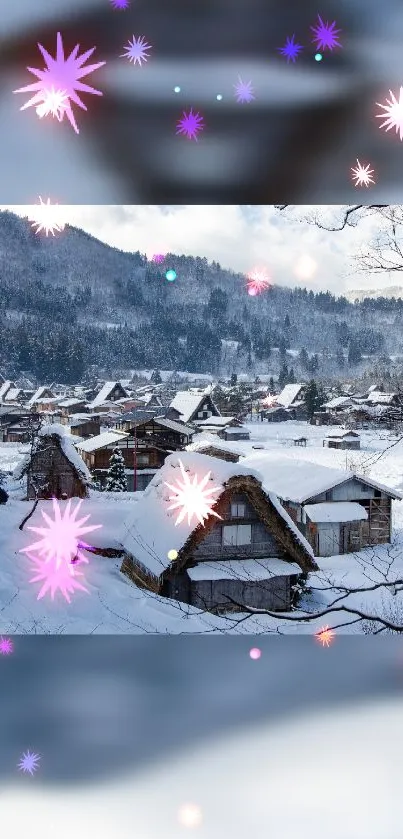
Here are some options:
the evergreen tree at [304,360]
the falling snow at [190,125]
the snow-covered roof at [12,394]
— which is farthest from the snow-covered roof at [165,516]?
the falling snow at [190,125]

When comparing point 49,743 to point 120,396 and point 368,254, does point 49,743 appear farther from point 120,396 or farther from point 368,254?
point 368,254

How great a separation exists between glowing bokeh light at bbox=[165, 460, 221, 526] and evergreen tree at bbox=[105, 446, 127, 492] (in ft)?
0.64

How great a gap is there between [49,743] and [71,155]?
6.21ft

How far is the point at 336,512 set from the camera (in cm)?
238

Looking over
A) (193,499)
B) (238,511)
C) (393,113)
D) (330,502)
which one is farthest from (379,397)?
(393,113)

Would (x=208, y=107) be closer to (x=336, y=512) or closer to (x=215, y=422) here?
(x=215, y=422)

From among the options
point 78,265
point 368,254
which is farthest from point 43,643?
point 368,254

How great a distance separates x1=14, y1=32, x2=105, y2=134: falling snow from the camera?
89.9 inches

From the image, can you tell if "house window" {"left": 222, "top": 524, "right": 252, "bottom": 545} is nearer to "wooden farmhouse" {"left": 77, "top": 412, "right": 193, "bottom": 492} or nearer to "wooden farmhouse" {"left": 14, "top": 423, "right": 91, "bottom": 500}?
"wooden farmhouse" {"left": 77, "top": 412, "right": 193, "bottom": 492}

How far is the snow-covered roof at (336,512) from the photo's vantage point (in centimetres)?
237

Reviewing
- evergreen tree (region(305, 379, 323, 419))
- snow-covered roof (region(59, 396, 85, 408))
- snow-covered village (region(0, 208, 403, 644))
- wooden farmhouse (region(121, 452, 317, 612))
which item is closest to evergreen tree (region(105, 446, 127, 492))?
snow-covered village (region(0, 208, 403, 644))

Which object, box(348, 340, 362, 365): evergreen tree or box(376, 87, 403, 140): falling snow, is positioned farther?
box(348, 340, 362, 365): evergreen tree

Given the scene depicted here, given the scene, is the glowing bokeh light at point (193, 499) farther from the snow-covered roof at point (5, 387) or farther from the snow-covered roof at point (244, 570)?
the snow-covered roof at point (5, 387)

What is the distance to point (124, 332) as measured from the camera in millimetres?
2596
